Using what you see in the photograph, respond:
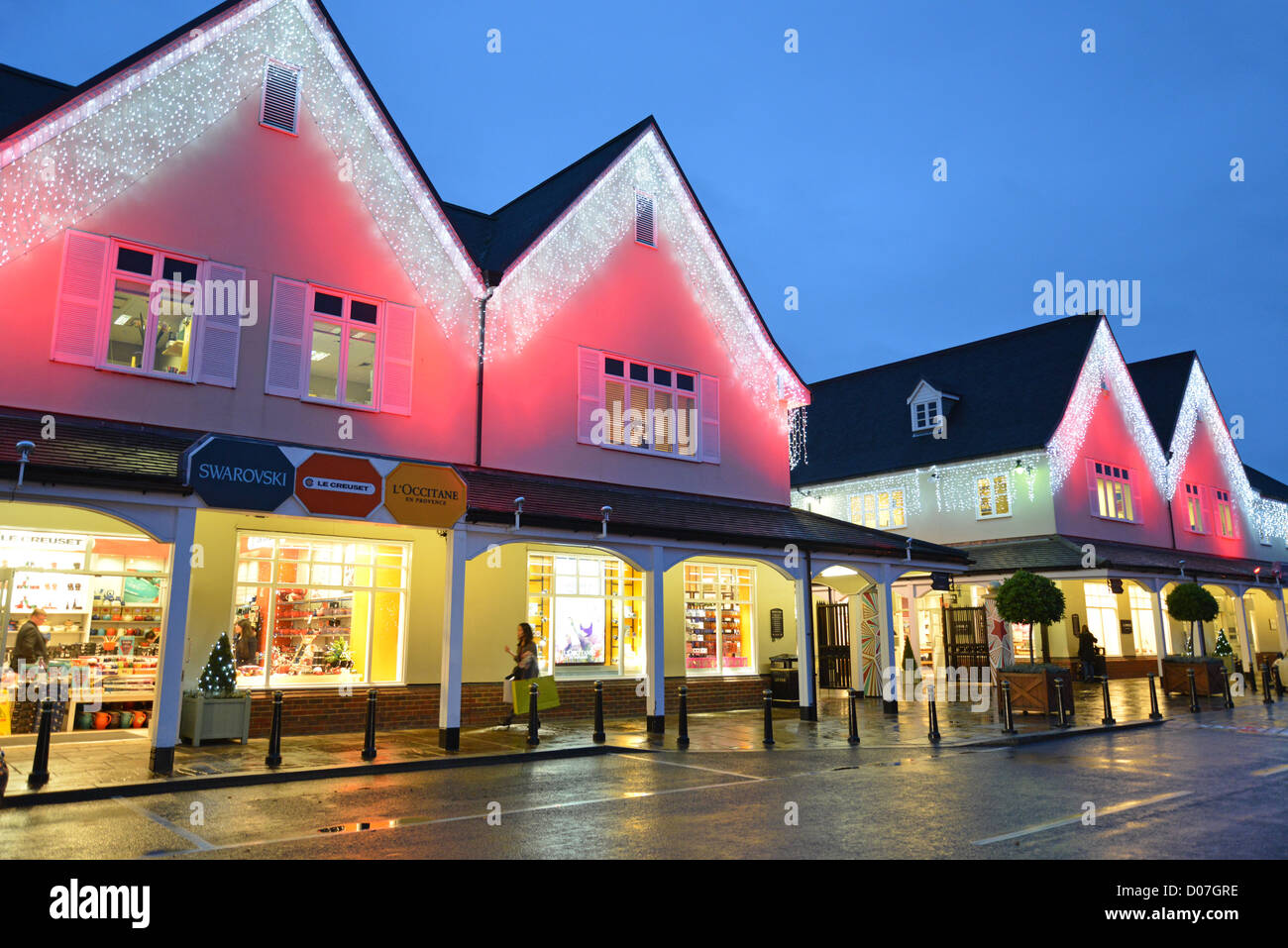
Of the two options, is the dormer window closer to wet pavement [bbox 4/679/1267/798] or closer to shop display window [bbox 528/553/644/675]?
wet pavement [bbox 4/679/1267/798]

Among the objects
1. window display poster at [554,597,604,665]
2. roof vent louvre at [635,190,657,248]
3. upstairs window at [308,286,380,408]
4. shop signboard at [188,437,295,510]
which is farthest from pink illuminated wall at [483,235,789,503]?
shop signboard at [188,437,295,510]

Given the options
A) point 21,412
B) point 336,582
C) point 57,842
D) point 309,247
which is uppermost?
point 309,247

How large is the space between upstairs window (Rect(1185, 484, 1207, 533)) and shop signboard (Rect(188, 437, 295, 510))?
109ft

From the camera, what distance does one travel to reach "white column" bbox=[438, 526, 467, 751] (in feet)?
43.6

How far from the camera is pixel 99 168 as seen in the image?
12664mm

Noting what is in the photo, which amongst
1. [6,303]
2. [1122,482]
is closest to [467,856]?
[6,303]

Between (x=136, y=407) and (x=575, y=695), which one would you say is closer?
(x=136, y=407)

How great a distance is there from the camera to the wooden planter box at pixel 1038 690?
17.7m

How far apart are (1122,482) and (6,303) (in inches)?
1235

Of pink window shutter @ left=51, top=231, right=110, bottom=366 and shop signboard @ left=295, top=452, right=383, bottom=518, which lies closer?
pink window shutter @ left=51, top=231, right=110, bottom=366

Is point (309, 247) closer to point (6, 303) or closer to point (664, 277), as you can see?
point (6, 303)

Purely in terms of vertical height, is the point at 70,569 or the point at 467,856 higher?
the point at 70,569

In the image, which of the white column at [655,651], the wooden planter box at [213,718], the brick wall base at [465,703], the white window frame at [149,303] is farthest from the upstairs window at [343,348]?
the white column at [655,651]

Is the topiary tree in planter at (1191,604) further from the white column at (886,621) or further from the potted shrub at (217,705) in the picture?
the potted shrub at (217,705)
